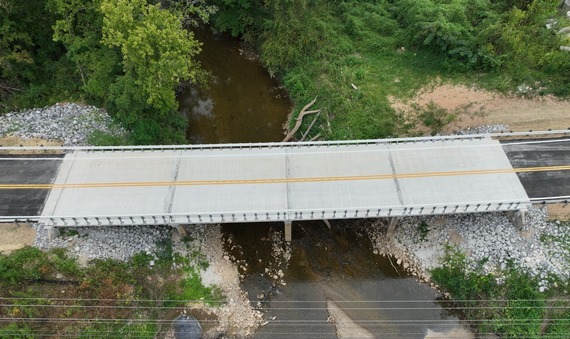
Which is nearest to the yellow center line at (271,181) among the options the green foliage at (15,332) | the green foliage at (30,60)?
the green foliage at (15,332)

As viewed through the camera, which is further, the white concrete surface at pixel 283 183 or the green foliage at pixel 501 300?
the white concrete surface at pixel 283 183

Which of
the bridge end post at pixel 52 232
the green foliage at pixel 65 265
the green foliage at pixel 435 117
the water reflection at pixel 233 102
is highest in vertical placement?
the green foliage at pixel 435 117

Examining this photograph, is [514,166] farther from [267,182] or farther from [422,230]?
[267,182]

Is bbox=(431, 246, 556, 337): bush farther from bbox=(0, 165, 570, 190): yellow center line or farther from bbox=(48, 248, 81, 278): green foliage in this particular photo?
bbox=(48, 248, 81, 278): green foliage

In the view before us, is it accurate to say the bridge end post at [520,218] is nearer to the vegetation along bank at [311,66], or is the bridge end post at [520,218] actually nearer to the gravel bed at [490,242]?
the gravel bed at [490,242]

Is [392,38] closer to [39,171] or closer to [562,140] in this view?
[562,140]

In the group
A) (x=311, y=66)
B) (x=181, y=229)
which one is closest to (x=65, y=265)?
(x=181, y=229)
